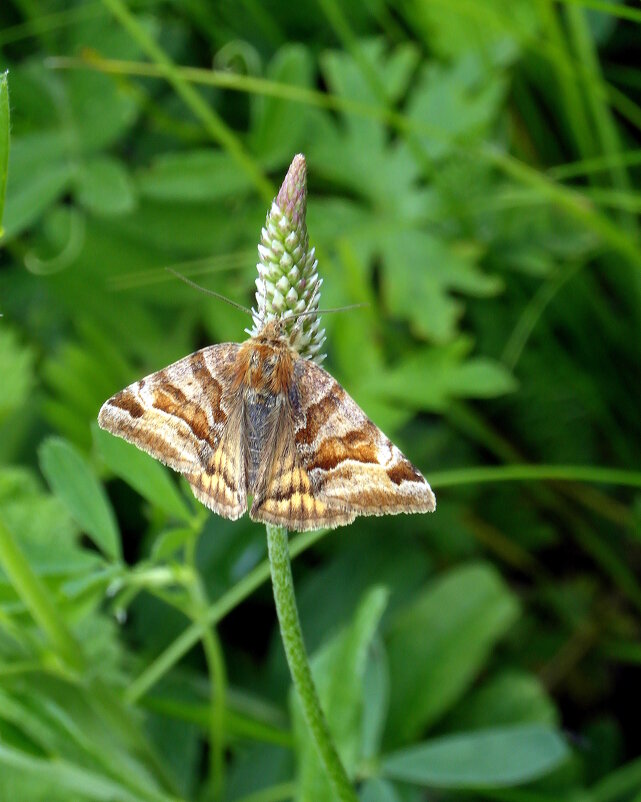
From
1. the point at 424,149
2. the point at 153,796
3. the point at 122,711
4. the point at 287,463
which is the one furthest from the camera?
the point at 424,149

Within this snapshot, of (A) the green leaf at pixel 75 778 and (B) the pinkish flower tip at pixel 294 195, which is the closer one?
(B) the pinkish flower tip at pixel 294 195

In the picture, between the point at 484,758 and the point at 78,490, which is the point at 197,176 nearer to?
the point at 78,490

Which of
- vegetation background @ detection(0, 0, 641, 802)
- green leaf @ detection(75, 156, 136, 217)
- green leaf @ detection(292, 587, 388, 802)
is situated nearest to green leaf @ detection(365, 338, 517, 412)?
vegetation background @ detection(0, 0, 641, 802)

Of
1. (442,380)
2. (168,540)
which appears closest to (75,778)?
(168,540)

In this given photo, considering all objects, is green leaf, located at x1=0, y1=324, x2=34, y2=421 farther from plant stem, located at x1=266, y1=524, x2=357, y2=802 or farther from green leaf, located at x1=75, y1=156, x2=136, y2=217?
plant stem, located at x1=266, y1=524, x2=357, y2=802

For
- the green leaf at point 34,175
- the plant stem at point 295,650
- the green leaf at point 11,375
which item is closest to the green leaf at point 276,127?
the green leaf at point 34,175

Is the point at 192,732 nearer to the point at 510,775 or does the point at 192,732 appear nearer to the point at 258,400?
the point at 510,775

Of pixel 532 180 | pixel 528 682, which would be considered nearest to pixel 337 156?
pixel 532 180

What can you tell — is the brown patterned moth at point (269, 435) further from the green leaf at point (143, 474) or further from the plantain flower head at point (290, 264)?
the green leaf at point (143, 474)
